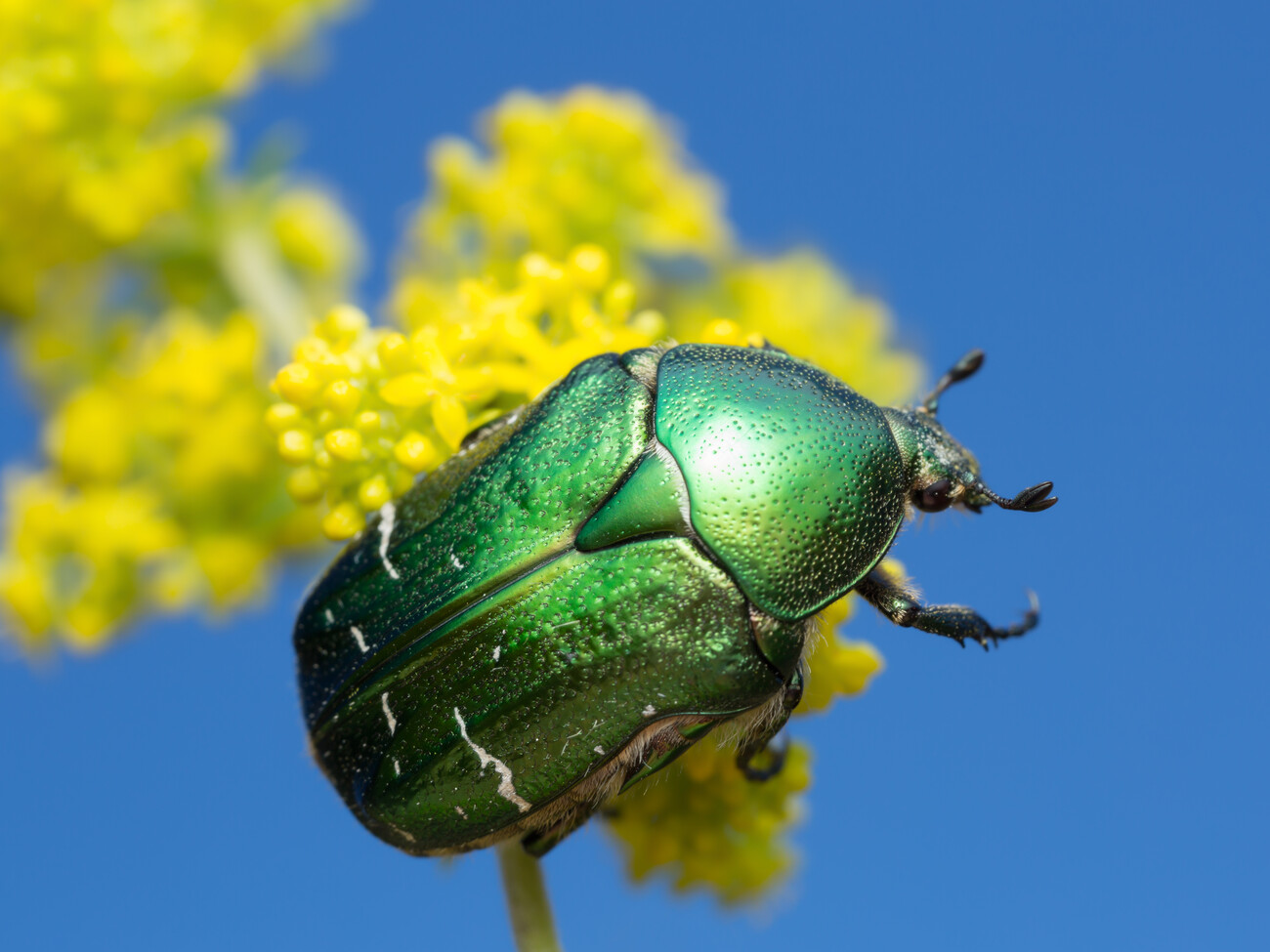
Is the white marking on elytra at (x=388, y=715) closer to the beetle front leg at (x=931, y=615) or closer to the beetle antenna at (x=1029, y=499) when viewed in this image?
the beetle front leg at (x=931, y=615)

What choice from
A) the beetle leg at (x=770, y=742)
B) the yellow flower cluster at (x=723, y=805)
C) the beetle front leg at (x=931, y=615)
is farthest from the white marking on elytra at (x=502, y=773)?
the beetle front leg at (x=931, y=615)

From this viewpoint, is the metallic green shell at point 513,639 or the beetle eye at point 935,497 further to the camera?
the beetle eye at point 935,497

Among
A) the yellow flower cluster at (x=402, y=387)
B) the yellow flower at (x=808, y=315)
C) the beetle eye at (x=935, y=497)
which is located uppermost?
the yellow flower at (x=808, y=315)

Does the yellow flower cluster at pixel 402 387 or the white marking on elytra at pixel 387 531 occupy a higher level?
the yellow flower cluster at pixel 402 387

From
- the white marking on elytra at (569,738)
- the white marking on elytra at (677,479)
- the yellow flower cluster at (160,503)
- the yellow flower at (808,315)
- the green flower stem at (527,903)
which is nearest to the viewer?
the white marking on elytra at (569,738)

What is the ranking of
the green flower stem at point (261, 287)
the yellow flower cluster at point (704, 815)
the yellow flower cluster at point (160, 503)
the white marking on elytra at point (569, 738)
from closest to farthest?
1. the white marking on elytra at point (569, 738)
2. the yellow flower cluster at point (704, 815)
3. the yellow flower cluster at point (160, 503)
4. the green flower stem at point (261, 287)

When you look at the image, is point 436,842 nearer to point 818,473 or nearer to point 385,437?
point 385,437

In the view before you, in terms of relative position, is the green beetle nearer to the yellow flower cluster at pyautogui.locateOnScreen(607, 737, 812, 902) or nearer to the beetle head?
the beetle head
